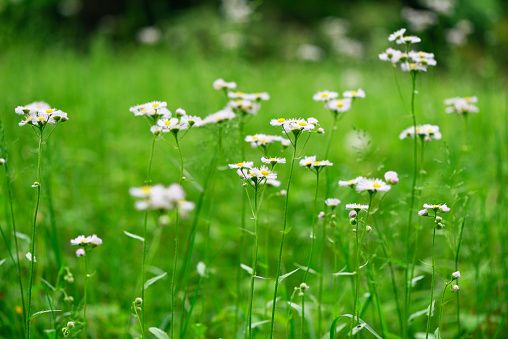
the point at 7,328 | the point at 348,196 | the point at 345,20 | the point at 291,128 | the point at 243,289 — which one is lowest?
the point at 345,20

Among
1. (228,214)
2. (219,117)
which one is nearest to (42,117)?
(219,117)

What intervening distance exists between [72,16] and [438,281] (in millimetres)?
6807

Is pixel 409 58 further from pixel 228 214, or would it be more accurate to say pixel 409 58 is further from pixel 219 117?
pixel 228 214

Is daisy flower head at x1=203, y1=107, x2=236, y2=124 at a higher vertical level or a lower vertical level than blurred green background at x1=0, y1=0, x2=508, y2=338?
higher

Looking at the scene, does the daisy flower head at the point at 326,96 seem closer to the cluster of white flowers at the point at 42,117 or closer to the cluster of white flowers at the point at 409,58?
the cluster of white flowers at the point at 409,58

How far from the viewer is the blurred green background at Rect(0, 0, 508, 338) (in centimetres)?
132

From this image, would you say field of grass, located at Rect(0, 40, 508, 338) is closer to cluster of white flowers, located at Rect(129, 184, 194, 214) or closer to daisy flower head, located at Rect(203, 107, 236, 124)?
daisy flower head, located at Rect(203, 107, 236, 124)

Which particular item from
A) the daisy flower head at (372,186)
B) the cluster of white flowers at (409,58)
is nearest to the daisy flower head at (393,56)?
the cluster of white flowers at (409,58)

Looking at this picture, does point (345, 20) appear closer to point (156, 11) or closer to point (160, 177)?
point (156, 11)

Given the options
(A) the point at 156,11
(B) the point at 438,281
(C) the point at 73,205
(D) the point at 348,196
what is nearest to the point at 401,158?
(B) the point at 438,281

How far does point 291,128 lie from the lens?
36.3 inches

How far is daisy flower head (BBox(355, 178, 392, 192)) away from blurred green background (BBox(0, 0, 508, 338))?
0.24 m

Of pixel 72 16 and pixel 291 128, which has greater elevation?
pixel 291 128

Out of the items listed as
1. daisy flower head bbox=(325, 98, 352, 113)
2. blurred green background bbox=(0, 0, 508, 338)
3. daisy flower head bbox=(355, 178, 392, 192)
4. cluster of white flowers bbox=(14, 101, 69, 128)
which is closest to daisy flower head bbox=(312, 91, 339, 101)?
daisy flower head bbox=(325, 98, 352, 113)
